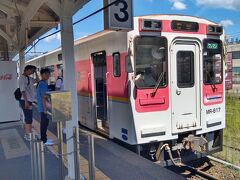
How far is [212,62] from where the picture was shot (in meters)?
6.21

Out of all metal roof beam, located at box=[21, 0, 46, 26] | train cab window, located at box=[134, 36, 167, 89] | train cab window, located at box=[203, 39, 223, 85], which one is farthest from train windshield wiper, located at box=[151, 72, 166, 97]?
metal roof beam, located at box=[21, 0, 46, 26]

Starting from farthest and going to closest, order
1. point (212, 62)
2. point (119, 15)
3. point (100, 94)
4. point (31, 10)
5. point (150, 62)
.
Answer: point (100, 94) < point (31, 10) < point (212, 62) < point (150, 62) < point (119, 15)

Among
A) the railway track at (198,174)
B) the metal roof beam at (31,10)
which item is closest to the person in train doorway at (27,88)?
the metal roof beam at (31,10)

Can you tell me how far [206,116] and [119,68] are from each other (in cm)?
201

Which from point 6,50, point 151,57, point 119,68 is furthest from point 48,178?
point 6,50

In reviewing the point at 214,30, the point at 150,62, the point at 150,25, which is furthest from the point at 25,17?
the point at 214,30

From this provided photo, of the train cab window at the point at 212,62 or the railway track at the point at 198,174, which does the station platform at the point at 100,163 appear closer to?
the railway track at the point at 198,174

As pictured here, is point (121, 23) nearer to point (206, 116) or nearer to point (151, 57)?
point (151, 57)

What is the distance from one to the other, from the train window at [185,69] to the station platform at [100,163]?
1.65m

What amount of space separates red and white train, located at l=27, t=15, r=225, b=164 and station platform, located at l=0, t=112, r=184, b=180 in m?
0.30

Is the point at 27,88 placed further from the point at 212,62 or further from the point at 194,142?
the point at 212,62

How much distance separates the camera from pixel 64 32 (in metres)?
3.89

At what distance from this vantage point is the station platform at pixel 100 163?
14.9 ft

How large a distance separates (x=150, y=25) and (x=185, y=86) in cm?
136
